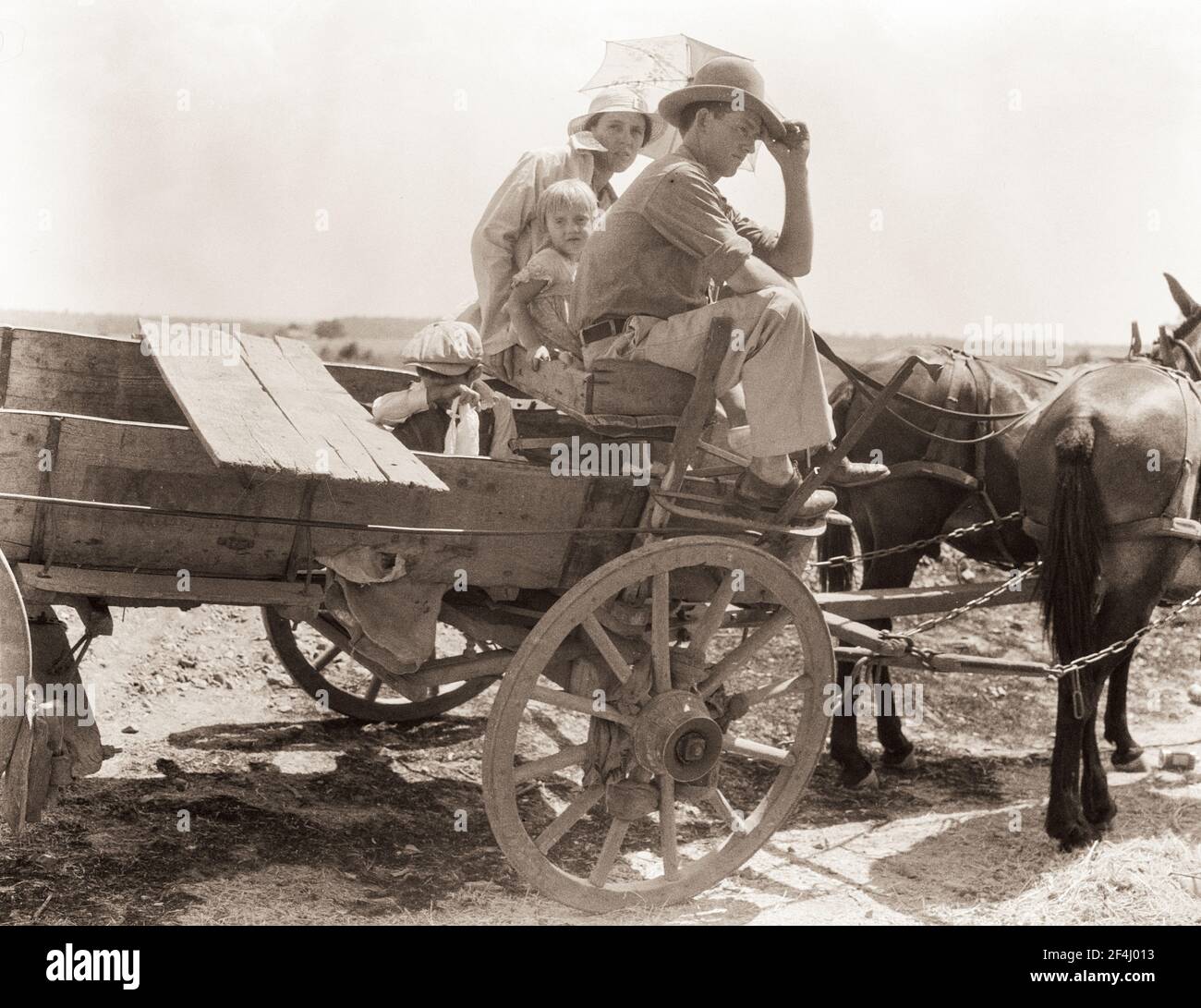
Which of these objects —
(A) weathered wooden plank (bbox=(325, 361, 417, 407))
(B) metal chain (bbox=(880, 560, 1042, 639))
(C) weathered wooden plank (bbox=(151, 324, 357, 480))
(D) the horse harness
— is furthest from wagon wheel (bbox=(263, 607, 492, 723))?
(D) the horse harness

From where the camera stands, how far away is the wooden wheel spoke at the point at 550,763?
393cm

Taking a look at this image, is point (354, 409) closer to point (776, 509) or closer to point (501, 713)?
point (501, 713)

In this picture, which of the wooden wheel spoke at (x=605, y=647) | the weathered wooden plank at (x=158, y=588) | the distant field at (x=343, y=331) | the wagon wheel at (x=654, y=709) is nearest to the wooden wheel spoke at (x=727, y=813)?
the wagon wheel at (x=654, y=709)

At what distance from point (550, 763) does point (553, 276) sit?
6.36 ft

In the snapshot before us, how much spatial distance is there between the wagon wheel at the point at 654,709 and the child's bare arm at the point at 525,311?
3.94 ft

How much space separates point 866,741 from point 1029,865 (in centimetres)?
171

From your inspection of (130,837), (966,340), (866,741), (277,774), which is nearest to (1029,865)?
(866,741)

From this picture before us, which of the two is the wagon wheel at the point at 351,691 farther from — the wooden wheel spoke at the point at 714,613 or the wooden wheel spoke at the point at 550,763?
the wooden wheel spoke at the point at 714,613

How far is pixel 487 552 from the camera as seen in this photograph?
13.0 feet

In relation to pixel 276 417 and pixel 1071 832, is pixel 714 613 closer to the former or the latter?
pixel 276 417

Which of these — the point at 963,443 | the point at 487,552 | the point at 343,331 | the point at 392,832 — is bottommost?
the point at 392,832

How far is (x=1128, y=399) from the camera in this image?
5.14 metres

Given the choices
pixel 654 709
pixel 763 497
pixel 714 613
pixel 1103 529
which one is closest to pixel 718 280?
pixel 763 497

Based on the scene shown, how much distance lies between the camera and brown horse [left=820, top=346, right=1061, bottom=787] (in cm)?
582
